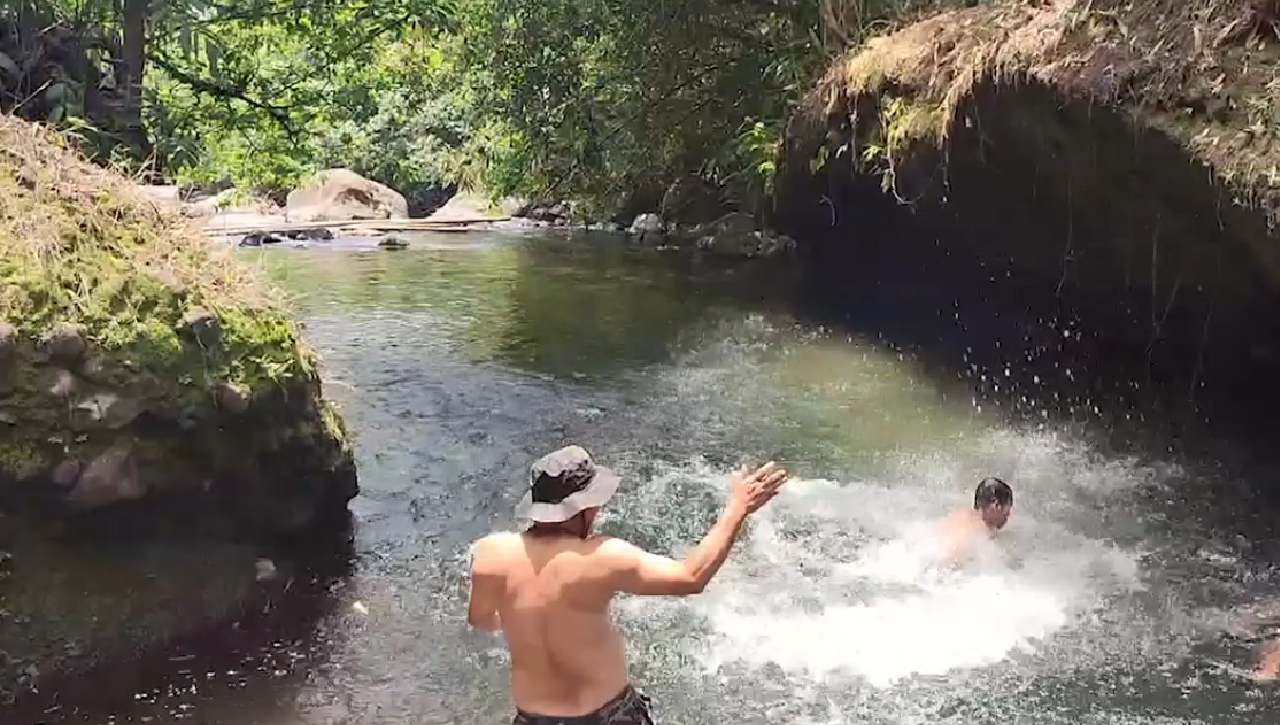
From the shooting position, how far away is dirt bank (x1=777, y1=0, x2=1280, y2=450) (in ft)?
28.0

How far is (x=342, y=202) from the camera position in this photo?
3462 cm

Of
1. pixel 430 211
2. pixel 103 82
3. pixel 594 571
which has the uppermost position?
pixel 103 82

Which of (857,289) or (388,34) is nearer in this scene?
(388,34)

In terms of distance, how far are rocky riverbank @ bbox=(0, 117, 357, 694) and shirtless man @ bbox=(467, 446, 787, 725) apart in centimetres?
294

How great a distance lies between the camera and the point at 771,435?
413 inches

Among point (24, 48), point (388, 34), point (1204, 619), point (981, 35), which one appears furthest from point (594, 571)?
point (981, 35)

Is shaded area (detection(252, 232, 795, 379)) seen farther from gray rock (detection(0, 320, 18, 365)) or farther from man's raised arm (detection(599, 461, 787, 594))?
man's raised arm (detection(599, 461, 787, 594))

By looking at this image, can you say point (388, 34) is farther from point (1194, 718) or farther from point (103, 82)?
point (1194, 718)

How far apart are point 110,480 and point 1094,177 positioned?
7.64m

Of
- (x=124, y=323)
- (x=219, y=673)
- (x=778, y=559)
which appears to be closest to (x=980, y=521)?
(x=778, y=559)

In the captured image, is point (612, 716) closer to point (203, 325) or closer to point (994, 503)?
point (203, 325)

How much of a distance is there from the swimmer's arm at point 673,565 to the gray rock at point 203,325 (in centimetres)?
361

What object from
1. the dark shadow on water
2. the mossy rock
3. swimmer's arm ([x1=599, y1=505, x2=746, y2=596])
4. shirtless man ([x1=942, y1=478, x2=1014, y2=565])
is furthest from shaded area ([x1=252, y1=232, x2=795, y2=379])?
swimmer's arm ([x1=599, y1=505, x2=746, y2=596])

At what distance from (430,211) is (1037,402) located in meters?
29.5
